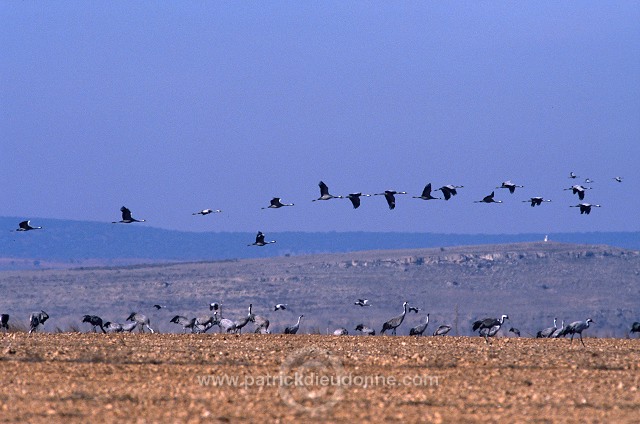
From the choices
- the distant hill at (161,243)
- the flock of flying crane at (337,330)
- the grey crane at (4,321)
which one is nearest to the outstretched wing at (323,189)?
the flock of flying crane at (337,330)

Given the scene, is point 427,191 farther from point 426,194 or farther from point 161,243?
point 161,243

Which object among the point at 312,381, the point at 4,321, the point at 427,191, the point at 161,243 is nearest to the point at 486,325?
the point at 427,191

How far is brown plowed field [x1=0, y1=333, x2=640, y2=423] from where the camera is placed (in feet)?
43.5

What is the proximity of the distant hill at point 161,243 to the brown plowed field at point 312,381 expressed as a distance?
11019 cm

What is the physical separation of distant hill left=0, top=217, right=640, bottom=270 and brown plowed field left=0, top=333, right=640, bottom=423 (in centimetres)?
11019

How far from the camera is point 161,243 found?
15375cm

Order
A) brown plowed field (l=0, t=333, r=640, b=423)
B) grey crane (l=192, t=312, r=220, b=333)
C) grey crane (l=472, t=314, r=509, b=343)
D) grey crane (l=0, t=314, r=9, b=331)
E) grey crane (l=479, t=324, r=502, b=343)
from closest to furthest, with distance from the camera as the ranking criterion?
1. brown plowed field (l=0, t=333, r=640, b=423)
2. grey crane (l=0, t=314, r=9, b=331)
3. grey crane (l=472, t=314, r=509, b=343)
4. grey crane (l=479, t=324, r=502, b=343)
5. grey crane (l=192, t=312, r=220, b=333)

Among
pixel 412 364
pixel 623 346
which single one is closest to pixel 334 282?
pixel 623 346

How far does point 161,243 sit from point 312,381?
139041 mm

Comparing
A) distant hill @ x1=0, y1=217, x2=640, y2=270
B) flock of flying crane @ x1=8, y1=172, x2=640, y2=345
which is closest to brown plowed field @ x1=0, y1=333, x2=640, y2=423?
flock of flying crane @ x1=8, y1=172, x2=640, y2=345

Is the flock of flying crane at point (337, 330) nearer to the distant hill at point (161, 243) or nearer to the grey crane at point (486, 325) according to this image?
the grey crane at point (486, 325)

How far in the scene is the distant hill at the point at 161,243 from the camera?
142750 mm

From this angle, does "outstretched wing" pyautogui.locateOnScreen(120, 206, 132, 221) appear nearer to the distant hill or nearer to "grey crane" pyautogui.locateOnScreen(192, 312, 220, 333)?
"grey crane" pyautogui.locateOnScreen(192, 312, 220, 333)

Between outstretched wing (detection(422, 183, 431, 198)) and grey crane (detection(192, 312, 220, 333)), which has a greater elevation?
outstretched wing (detection(422, 183, 431, 198))
